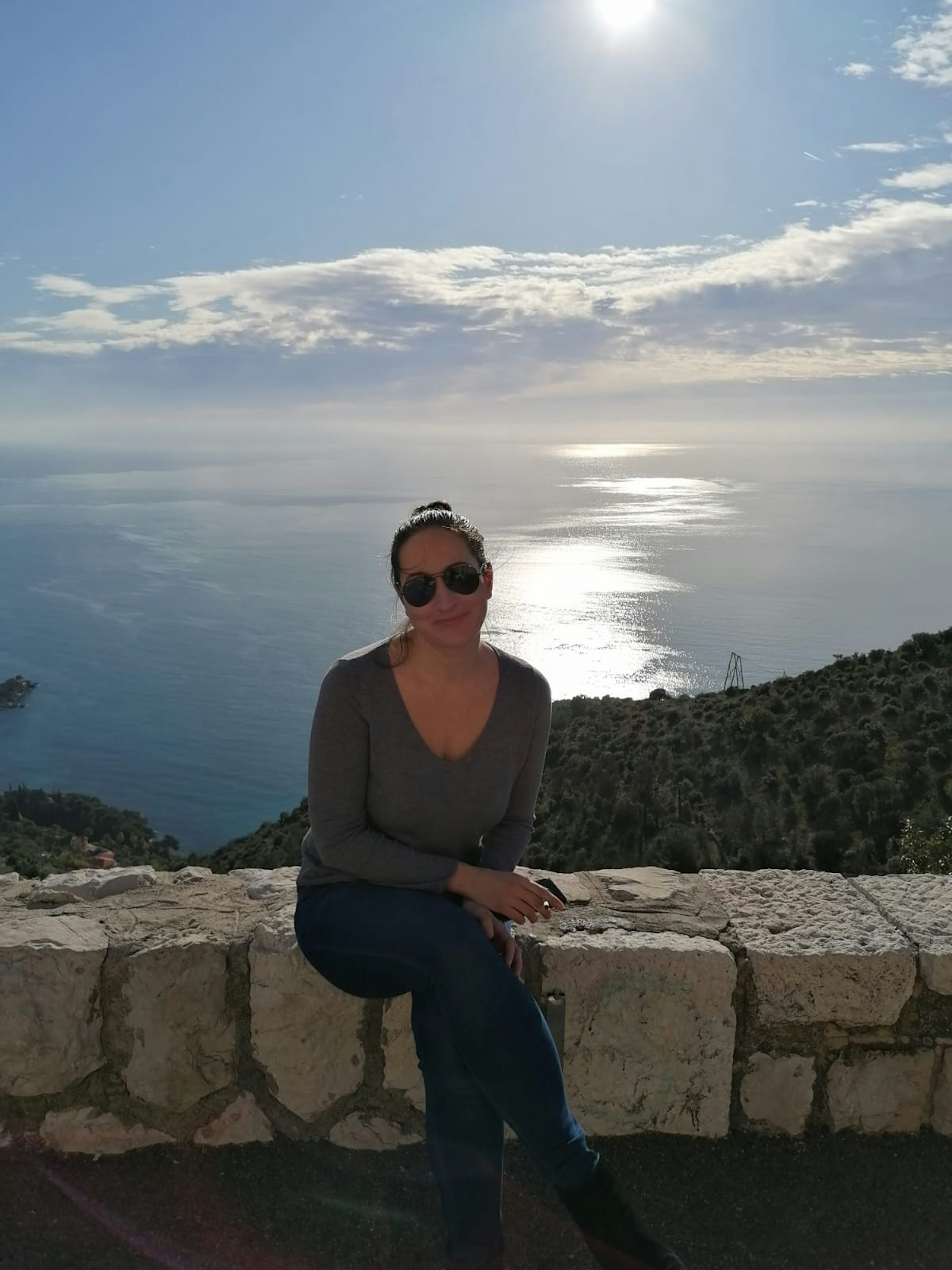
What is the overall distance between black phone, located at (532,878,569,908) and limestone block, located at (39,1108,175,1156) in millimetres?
1028

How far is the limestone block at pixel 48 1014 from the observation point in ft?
6.59

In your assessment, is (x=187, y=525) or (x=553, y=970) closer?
(x=553, y=970)

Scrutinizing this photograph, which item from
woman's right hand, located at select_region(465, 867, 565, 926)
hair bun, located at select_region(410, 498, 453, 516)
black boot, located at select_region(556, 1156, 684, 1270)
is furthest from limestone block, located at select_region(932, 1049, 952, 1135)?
hair bun, located at select_region(410, 498, 453, 516)

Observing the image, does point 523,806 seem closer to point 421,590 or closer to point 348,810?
→ point 348,810

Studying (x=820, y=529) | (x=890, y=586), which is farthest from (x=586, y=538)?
(x=820, y=529)

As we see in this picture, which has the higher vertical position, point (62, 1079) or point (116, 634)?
point (62, 1079)

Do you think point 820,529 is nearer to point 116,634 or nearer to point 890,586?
point 890,586

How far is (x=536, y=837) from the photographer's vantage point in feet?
50.8

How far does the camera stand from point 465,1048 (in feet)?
5.38

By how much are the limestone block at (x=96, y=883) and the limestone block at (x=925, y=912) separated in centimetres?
189

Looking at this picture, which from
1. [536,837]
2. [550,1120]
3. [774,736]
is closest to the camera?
[550,1120]

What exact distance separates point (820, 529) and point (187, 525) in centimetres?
9839

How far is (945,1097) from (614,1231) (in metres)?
0.99

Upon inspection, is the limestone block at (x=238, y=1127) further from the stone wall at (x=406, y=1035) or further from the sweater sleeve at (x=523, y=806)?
the sweater sleeve at (x=523, y=806)
